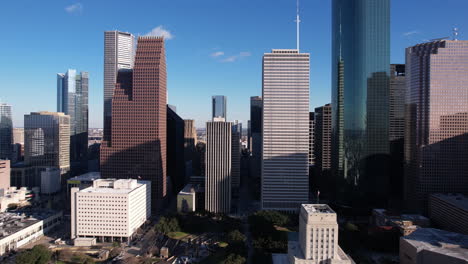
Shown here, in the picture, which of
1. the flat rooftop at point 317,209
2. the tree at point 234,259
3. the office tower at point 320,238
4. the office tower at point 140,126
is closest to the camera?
the office tower at point 320,238

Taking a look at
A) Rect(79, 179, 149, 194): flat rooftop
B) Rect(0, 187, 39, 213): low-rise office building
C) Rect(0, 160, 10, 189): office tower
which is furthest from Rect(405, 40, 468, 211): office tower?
Rect(0, 160, 10, 189): office tower

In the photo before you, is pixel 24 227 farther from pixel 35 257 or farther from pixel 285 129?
pixel 285 129

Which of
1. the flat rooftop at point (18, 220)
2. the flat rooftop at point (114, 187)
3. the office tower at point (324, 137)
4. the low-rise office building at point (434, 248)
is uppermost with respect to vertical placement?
the office tower at point (324, 137)

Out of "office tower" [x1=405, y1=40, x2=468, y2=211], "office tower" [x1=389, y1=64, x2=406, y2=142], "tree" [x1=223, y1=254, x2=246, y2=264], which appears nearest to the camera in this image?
"tree" [x1=223, y1=254, x2=246, y2=264]

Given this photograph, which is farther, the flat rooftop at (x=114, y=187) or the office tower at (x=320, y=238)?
the flat rooftop at (x=114, y=187)

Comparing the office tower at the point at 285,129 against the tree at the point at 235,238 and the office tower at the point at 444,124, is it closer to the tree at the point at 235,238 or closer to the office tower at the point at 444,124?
the tree at the point at 235,238

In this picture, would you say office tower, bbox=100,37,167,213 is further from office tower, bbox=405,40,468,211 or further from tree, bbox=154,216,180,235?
office tower, bbox=405,40,468,211

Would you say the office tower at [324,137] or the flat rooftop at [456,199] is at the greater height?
the office tower at [324,137]

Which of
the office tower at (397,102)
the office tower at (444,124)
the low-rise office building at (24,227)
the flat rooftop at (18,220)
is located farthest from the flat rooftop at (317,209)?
the office tower at (397,102)
